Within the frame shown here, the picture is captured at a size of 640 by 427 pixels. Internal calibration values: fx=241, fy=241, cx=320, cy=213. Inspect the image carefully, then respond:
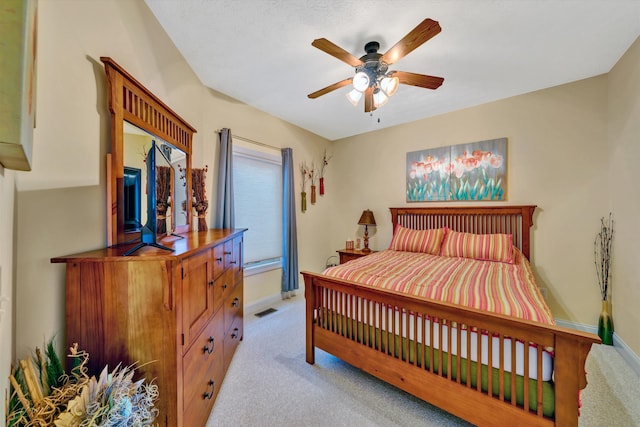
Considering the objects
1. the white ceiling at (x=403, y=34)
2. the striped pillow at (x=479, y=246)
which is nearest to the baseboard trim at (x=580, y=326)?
Answer: the striped pillow at (x=479, y=246)

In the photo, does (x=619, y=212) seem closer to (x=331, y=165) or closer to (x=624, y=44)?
(x=624, y=44)

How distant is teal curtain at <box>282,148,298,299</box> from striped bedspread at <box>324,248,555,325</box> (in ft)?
4.01

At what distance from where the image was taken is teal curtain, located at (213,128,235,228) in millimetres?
2686

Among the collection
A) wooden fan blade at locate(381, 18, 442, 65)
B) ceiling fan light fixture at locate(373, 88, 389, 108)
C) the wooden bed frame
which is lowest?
the wooden bed frame

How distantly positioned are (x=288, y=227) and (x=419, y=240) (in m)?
1.81

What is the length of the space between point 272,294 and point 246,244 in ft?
2.78

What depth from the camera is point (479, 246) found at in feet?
9.13

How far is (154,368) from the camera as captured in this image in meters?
1.08

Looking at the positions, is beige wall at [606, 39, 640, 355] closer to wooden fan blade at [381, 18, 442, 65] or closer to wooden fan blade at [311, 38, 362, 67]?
wooden fan blade at [381, 18, 442, 65]

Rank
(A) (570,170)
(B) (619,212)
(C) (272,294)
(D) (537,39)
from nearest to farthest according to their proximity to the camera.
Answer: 1. (D) (537,39)
2. (B) (619,212)
3. (A) (570,170)
4. (C) (272,294)

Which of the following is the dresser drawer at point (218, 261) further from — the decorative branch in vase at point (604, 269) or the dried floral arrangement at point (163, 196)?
the decorative branch in vase at point (604, 269)

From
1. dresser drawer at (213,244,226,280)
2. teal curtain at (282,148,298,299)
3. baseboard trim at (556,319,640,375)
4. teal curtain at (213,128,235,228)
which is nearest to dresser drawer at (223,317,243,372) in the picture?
dresser drawer at (213,244,226,280)

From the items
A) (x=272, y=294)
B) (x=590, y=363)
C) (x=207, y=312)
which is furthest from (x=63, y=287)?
(x=590, y=363)

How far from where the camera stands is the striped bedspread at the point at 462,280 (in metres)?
1.43
